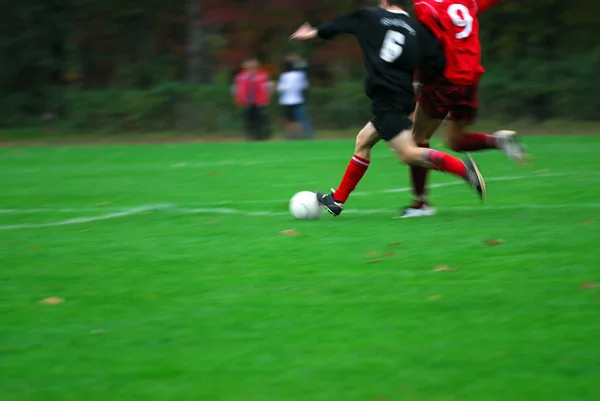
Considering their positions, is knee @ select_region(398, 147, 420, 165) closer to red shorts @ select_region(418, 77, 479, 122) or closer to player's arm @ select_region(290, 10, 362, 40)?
red shorts @ select_region(418, 77, 479, 122)

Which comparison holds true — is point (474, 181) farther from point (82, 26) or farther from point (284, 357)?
point (82, 26)

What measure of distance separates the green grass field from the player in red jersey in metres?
0.54

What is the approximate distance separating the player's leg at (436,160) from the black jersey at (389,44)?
1.19 feet

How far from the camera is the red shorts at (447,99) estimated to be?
293 inches

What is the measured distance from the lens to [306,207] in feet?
25.6

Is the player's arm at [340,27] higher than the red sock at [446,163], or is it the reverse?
the player's arm at [340,27]

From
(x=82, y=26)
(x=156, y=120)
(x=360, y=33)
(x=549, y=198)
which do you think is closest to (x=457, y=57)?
(x=360, y=33)

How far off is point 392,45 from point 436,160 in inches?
36.2

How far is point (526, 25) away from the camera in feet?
91.6

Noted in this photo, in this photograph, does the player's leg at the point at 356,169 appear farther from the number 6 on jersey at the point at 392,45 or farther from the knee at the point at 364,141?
the number 6 on jersey at the point at 392,45

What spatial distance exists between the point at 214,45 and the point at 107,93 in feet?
13.8

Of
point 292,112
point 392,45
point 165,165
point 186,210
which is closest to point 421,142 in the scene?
point 392,45

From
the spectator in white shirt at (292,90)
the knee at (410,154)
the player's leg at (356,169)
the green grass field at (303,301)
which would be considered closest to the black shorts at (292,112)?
the spectator in white shirt at (292,90)

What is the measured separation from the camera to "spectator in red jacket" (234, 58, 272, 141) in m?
22.5
